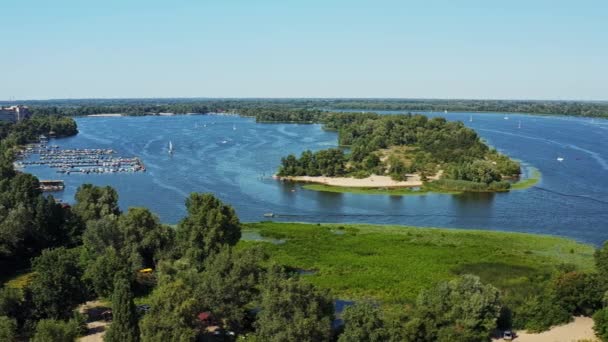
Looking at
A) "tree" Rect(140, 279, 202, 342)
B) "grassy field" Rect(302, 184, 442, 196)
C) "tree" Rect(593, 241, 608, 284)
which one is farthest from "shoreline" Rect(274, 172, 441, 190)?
"tree" Rect(140, 279, 202, 342)

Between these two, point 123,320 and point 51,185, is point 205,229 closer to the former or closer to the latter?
point 123,320

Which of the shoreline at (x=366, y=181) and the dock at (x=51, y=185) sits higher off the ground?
the shoreline at (x=366, y=181)

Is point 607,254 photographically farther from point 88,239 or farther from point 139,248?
point 88,239

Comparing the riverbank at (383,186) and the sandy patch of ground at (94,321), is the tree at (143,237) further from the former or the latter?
the riverbank at (383,186)

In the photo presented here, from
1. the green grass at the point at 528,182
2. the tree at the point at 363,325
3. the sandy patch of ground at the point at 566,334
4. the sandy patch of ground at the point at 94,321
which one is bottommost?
the sandy patch of ground at the point at 94,321

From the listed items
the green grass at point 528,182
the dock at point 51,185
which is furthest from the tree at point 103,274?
the green grass at point 528,182

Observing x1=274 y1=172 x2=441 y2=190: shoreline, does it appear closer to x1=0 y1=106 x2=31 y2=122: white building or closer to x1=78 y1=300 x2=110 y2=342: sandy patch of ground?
x1=78 y1=300 x2=110 y2=342: sandy patch of ground
